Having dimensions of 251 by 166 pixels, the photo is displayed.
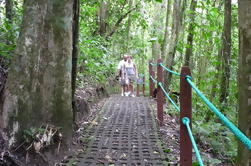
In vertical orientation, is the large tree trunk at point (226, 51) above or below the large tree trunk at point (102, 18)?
below

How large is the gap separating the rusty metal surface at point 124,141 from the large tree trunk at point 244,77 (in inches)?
57.6

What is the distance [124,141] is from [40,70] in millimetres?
1735

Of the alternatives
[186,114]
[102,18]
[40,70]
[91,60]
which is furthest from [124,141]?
[102,18]

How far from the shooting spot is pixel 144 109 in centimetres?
618

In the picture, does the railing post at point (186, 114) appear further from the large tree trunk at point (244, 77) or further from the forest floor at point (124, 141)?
the forest floor at point (124, 141)

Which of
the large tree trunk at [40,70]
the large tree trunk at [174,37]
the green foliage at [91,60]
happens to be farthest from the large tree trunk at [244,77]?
the large tree trunk at [174,37]

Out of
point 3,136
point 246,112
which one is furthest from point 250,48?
point 3,136

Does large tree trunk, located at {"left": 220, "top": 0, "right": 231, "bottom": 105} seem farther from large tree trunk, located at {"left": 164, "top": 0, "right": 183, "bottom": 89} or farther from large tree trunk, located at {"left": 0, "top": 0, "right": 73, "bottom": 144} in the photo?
large tree trunk, located at {"left": 0, "top": 0, "right": 73, "bottom": 144}

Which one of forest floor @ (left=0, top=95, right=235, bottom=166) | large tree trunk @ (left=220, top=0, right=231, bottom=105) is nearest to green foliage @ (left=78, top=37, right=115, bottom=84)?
forest floor @ (left=0, top=95, right=235, bottom=166)

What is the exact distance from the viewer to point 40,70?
10.8 feet

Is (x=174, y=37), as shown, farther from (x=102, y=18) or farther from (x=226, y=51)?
(x=102, y=18)

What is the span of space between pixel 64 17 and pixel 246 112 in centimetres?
251

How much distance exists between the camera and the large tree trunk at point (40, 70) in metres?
3.16

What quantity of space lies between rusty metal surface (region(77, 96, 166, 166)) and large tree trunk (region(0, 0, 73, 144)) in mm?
621
